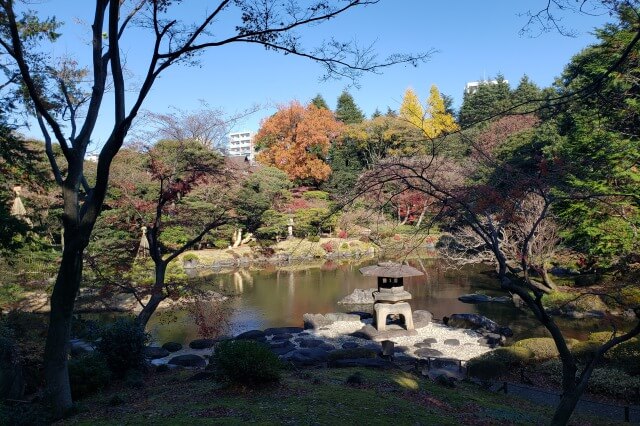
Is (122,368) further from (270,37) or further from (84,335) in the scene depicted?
(270,37)

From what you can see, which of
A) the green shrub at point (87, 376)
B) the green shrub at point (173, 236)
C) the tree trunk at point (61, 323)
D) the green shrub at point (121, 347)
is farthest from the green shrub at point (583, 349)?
the green shrub at point (173, 236)

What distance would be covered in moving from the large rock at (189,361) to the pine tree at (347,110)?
34.5m

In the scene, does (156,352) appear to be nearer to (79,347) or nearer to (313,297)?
(79,347)

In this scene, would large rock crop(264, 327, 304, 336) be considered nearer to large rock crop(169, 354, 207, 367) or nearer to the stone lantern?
the stone lantern

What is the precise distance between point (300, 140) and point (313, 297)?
15851mm

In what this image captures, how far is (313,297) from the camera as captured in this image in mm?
20094

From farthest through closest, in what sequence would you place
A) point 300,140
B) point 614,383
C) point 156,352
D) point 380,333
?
point 300,140 < point 380,333 < point 156,352 < point 614,383

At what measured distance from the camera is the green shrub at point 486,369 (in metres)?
9.73

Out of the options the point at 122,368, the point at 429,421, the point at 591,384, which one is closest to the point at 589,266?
the point at 591,384

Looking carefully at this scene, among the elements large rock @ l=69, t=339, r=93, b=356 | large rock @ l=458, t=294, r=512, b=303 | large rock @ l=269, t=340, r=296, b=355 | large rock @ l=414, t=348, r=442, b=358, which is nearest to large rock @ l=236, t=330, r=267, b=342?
large rock @ l=269, t=340, r=296, b=355

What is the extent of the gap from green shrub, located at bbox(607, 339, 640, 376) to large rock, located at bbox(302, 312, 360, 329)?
7450 millimetres

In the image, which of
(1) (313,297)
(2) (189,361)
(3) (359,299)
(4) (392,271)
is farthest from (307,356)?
(1) (313,297)

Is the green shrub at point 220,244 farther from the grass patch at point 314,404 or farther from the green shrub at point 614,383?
the green shrub at point 614,383

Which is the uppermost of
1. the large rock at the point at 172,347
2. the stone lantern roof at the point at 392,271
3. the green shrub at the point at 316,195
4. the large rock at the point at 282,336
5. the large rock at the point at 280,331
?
the green shrub at the point at 316,195
